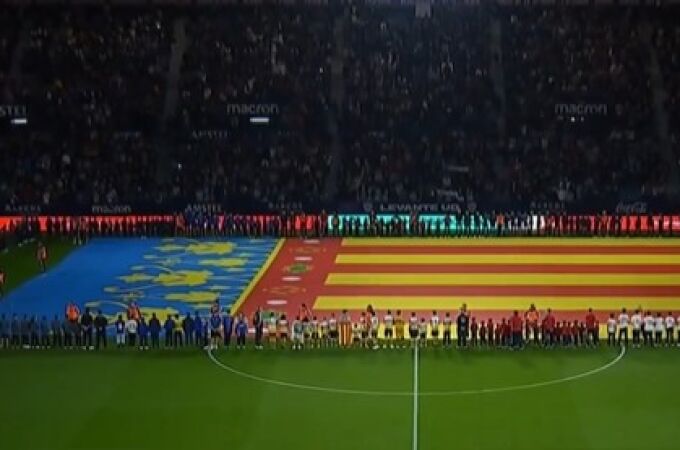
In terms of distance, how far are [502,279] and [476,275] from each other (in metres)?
1.16

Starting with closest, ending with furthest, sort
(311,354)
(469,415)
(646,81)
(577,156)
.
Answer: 1. (469,415)
2. (311,354)
3. (577,156)
4. (646,81)

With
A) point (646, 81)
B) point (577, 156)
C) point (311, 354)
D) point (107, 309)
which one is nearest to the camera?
point (311, 354)

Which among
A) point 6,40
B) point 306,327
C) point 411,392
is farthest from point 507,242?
point 6,40

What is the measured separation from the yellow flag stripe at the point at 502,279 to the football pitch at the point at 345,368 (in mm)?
112

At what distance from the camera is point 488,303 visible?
132 feet

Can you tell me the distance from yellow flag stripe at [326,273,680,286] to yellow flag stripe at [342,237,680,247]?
18.4 feet

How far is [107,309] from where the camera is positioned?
130ft

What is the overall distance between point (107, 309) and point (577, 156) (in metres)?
27.5

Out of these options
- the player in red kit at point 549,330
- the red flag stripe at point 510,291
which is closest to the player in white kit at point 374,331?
the player in red kit at point 549,330

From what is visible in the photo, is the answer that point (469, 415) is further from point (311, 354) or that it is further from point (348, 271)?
point (348, 271)

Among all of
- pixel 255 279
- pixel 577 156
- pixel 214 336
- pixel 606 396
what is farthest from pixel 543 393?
pixel 577 156

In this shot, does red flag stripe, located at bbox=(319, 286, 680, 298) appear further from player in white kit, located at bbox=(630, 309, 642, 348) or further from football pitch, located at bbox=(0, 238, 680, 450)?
player in white kit, located at bbox=(630, 309, 642, 348)

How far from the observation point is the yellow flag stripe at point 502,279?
4322cm

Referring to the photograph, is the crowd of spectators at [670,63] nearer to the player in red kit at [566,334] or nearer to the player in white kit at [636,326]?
the player in white kit at [636,326]
